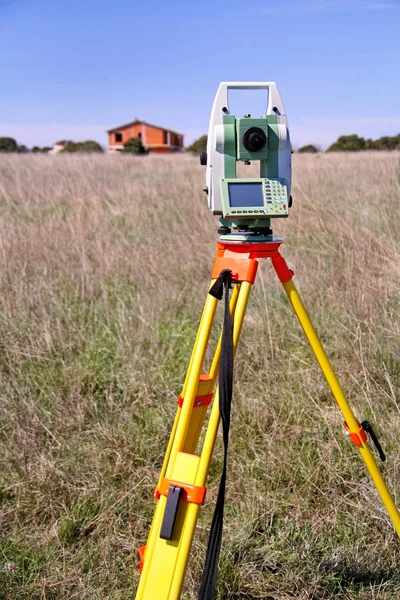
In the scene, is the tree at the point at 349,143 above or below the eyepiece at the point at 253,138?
above

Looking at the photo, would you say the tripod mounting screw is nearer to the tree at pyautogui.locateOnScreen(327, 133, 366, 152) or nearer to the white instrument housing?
the white instrument housing

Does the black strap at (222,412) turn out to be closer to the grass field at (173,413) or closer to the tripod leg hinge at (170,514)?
the tripod leg hinge at (170,514)


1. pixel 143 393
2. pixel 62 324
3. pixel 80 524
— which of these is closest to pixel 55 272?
A: pixel 62 324

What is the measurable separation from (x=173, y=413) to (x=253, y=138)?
150 cm

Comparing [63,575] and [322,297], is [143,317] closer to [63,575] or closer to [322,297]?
[322,297]

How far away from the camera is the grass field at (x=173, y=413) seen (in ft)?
5.69

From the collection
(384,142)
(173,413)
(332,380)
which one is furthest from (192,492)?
(384,142)

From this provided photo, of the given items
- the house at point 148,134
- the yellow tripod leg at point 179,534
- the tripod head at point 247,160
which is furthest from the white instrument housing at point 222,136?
the house at point 148,134

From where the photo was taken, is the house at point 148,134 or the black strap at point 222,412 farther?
the house at point 148,134

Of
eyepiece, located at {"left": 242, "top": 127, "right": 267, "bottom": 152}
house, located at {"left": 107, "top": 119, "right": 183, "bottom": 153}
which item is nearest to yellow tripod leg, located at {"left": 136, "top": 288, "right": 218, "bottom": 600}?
eyepiece, located at {"left": 242, "top": 127, "right": 267, "bottom": 152}

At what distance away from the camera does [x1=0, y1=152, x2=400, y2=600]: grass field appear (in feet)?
5.69

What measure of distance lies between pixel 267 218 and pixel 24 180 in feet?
24.5

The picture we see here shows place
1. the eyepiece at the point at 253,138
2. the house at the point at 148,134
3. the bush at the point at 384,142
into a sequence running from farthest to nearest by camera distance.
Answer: the house at the point at 148,134 → the bush at the point at 384,142 → the eyepiece at the point at 253,138

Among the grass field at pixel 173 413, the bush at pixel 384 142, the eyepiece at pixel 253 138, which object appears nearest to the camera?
the eyepiece at pixel 253 138
